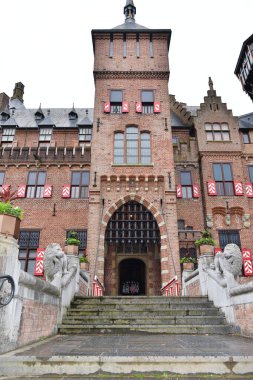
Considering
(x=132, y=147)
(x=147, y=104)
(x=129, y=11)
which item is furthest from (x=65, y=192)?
(x=129, y=11)

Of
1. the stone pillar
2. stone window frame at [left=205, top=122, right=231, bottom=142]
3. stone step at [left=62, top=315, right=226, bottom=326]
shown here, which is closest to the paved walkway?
the stone pillar

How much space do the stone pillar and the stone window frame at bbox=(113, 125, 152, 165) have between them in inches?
527

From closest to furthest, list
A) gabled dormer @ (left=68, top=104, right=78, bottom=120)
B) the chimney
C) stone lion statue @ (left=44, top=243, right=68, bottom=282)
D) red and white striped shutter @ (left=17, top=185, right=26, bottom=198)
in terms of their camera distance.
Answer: stone lion statue @ (left=44, top=243, right=68, bottom=282) → red and white striped shutter @ (left=17, top=185, right=26, bottom=198) → gabled dormer @ (left=68, top=104, right=78, bottom=120) → the chimney

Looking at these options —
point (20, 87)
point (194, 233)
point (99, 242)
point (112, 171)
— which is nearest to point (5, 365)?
point (99, 242)

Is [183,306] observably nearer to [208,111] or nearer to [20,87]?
[208,111]

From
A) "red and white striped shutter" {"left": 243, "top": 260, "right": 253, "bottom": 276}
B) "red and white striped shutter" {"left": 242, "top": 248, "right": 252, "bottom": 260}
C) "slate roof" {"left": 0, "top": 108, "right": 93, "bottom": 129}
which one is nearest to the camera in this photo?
"red and white striped shutter" {"left": 243, "top": 260, "right": 253, "bottom": 276}

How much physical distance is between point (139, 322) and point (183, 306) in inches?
69.2

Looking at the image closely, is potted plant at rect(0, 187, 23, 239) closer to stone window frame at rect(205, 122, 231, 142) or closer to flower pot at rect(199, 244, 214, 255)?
flower pot at rect(199, 244, 214, 255)

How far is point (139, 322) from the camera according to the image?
7.89m

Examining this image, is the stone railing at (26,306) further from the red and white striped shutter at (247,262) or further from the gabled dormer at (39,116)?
the gabled dormer at (39,116)

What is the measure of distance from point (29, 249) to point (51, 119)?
1141cm

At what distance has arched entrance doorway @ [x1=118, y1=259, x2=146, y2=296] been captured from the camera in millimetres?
21203

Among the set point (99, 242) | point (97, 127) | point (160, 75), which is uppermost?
point (160, 75)

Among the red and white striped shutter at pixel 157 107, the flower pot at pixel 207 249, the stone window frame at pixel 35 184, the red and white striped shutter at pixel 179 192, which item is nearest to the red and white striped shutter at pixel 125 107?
the red and white striped shutter at pixel 157 107
